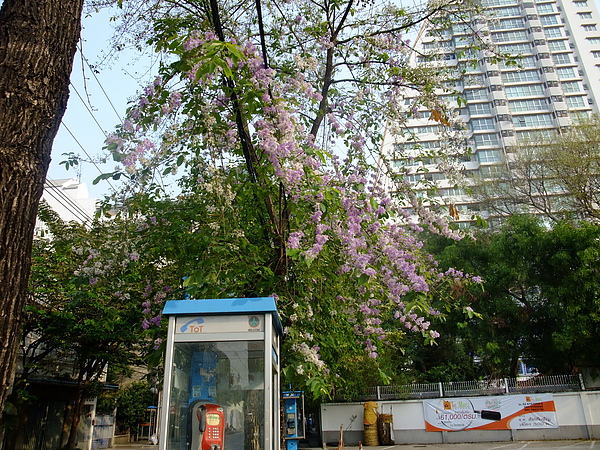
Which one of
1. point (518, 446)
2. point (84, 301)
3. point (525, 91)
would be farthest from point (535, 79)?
point (84, 301)

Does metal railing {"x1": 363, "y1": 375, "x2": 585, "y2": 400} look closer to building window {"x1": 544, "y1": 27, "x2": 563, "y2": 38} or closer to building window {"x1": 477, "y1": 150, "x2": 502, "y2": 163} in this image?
building window {"x1": 477, "y1": 150, "x2": 502, "y2": 163}

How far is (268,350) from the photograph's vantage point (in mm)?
4785

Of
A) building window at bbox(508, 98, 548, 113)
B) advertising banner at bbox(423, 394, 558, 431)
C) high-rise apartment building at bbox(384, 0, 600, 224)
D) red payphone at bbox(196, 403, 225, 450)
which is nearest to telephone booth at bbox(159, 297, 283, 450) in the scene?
red payphone at bbox(196, 403, 225, 450)

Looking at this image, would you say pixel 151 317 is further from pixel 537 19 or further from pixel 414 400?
pixel 537 19

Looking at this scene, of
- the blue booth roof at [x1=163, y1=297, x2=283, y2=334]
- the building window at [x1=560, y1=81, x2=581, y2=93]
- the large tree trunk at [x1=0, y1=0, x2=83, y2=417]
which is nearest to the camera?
the large tree trunk at [x1=0, y1=0, x2=83, y2=417]

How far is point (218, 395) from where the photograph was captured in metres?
5.68

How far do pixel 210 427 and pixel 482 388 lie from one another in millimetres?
16808

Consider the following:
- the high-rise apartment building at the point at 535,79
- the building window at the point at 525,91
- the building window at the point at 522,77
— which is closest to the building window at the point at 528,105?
the high-rise apartment building at the point at 535,79

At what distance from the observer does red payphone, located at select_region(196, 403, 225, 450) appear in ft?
17.1

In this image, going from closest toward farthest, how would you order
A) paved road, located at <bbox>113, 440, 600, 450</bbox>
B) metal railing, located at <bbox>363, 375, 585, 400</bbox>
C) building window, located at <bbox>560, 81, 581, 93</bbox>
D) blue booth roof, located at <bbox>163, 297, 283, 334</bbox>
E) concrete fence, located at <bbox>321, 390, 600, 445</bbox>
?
blue booth roof, located at <bbox>163, 297, 283, 334</bbox> → paved road, located at <bbox>113, 440, 600, 450</bbox> → concrete fence, located at <bbox>321, 390, 600, 445</bbox> → metal railing, located at <bbox>363, 375, 585, 400</bbox> → building window, located at <bbox>560, 81, 581, 93</bbox>

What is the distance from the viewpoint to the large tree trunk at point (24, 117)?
2.09 meters

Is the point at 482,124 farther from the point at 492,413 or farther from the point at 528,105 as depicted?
the point at 492,413

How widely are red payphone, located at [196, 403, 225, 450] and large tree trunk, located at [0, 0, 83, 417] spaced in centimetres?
340

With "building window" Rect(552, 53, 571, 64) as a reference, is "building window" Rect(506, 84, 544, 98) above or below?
below
